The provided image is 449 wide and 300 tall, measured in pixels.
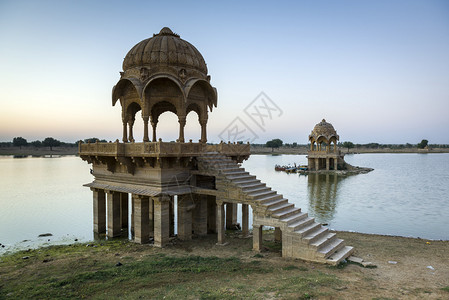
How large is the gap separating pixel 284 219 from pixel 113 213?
10245 millimetres

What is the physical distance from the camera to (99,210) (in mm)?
18734

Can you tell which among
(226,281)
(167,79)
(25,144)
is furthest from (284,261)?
(25,144)

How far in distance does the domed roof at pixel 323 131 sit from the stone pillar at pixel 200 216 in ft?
154

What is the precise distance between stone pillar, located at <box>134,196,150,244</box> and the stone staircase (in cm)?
343

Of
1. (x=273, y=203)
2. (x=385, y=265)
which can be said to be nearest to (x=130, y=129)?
(x=273, y=203)

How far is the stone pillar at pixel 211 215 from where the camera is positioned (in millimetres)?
17812

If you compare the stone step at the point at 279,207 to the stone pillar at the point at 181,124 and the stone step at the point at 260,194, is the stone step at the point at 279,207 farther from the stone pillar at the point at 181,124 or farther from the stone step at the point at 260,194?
the stone pillar at the point at 181,124

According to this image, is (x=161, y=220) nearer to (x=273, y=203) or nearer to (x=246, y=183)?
(x=246, y=183)

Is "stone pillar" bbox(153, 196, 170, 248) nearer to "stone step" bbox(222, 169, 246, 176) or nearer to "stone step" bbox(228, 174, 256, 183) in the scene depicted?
"stone step" bbox(222, 169, 246, 176)

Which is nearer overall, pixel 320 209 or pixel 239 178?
pixel 239 178

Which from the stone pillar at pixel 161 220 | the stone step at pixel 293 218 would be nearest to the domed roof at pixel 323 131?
the stone step at pixel 293 218

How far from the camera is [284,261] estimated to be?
39.0 ft

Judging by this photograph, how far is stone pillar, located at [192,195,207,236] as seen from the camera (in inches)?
661

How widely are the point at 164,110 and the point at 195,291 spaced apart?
13343 mm
